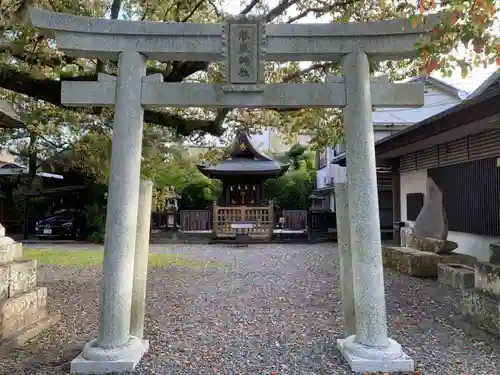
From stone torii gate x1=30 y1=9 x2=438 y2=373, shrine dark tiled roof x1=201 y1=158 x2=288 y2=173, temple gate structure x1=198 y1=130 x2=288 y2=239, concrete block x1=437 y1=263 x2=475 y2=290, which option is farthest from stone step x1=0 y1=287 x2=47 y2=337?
shrine dark tiled roof x1=201 y1=158 x2=288 y2=173

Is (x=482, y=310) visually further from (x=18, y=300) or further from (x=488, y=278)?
(x=18, y=300)

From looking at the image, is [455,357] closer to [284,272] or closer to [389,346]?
[389,346]

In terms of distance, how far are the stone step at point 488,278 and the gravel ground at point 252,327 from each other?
586 mm

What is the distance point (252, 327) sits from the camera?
5.42m

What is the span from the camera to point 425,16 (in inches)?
165

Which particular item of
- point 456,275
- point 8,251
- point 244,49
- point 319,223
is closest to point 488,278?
point 456,275

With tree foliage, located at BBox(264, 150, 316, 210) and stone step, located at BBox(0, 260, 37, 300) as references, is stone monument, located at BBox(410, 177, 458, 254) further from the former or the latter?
tree foliage, located at BBox(264, 150, 316, 210)

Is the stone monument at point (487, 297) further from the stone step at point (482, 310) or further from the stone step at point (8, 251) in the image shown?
the stone step at point (8, 251)

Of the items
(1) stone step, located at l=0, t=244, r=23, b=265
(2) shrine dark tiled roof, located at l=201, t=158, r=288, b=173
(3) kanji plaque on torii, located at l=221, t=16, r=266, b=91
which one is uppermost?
(2) shrine dark tiled roof, located at l=201, t=158, r=288, b=173

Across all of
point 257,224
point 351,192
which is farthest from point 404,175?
point 351,192

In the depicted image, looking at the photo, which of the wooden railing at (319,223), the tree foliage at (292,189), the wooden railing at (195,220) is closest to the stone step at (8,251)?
the wooden railing at (319,223)

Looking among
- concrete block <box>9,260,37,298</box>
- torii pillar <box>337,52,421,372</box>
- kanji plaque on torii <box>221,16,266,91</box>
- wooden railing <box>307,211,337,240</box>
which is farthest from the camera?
wooden railing <box>307,211,337,240</box>

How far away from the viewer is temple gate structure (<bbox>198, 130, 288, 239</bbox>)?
19188 millimetres

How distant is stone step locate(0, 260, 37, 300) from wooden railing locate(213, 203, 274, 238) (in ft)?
45.5
